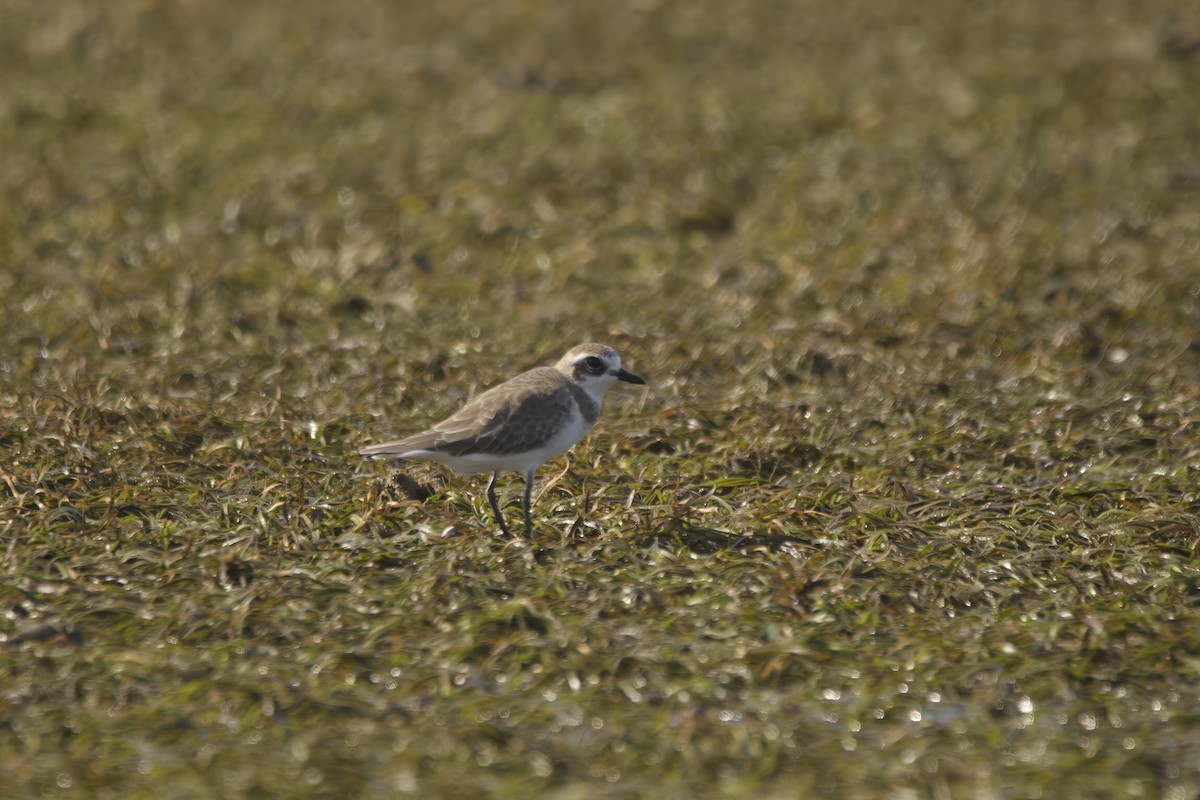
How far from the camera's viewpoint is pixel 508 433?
26.9 feet

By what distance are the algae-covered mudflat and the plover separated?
350 mm

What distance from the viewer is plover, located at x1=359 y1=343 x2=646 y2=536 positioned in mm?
8195

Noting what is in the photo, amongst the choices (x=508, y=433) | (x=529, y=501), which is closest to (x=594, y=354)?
(x=508, y=433)

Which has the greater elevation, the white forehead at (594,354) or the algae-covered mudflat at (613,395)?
the white forehead at (594,354)

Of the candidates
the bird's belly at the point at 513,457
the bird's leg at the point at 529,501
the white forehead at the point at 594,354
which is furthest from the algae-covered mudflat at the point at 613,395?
the white forehead at the point at 594,354

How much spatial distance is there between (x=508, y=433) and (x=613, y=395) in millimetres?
2486

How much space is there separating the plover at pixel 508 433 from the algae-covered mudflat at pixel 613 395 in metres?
0.35

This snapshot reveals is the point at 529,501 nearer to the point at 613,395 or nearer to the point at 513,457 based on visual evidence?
the point at 513,457

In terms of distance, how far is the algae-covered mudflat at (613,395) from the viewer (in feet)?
21.6

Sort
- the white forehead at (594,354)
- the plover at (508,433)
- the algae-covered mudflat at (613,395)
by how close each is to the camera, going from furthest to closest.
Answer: the white forehead at (594,354) → the plover at (508,433) → the algae-covered mudflat at (613,395)

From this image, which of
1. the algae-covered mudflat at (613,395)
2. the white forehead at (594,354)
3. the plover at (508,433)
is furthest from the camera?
the white forehead at (594,354)

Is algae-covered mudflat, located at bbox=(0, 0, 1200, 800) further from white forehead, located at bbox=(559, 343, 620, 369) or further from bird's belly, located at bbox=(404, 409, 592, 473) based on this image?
white forehead, located at bbox=(559, 343, 620, 369)

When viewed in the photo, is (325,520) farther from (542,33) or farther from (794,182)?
(542,33)

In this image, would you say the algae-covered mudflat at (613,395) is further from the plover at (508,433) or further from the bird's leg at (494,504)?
the plover at (508,433)
